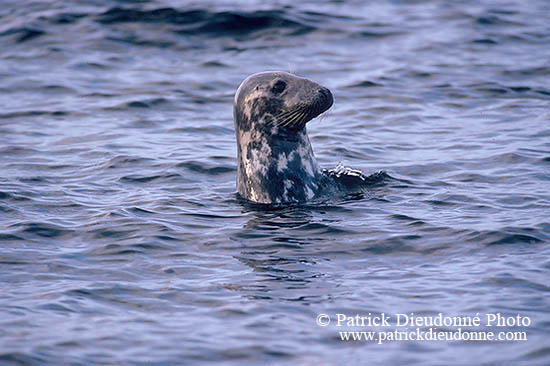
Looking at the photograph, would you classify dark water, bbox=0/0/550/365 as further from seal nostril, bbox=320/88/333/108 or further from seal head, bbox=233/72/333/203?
seal nostril, bbox=320/88/333/108

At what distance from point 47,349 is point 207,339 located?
1.07 m

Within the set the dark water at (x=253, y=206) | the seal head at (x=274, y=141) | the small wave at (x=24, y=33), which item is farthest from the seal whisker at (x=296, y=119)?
the small wave at (x=24, y=33)

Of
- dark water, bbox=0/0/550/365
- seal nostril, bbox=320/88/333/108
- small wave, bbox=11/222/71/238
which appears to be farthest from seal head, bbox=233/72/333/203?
small wave, bbox=11/222/71/238

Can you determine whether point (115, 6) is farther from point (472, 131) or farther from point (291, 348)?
point (291, 348)

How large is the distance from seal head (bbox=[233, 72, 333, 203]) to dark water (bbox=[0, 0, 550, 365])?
383 mm

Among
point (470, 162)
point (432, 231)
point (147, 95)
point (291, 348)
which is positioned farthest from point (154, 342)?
point (147, 95)

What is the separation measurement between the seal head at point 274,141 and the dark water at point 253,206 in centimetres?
38

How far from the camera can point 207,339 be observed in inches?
267

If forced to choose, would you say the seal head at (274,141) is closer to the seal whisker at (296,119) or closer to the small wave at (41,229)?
the seal whisker at (296,119)

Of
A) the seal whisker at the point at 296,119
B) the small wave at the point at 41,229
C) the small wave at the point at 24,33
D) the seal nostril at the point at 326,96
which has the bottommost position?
the small wave at the point at 41,229

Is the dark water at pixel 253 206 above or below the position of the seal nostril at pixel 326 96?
below

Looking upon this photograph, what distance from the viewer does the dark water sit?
700 centimetres

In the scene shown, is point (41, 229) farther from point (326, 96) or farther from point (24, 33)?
point (24, 33)

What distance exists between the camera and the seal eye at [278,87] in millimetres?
10422
